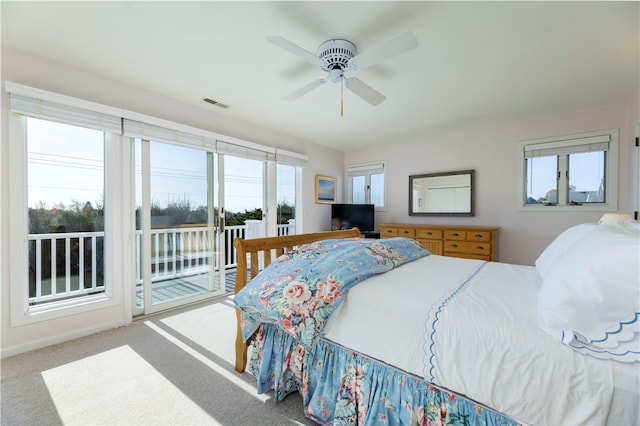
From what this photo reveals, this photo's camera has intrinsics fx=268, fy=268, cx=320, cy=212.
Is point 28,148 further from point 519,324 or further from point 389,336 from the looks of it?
point 519,324

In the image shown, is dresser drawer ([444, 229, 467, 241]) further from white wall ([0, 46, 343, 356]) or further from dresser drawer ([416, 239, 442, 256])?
white wall ([0, 46, 343, 356])

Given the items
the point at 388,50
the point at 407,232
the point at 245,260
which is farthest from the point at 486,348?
the point at 407,232

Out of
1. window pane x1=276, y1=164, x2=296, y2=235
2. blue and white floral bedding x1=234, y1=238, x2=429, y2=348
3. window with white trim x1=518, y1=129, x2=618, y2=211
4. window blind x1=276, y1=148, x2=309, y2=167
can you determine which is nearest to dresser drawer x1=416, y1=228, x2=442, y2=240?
window with white trim x1=518, y1=129, x2=618, y2=211

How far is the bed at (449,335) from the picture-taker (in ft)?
2.71

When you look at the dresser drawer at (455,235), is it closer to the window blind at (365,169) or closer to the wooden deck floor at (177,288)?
the window blind at (365,169)

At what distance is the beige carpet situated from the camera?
145 cm

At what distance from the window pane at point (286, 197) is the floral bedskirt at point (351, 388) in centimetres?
281

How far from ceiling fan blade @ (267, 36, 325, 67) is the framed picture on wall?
302cm

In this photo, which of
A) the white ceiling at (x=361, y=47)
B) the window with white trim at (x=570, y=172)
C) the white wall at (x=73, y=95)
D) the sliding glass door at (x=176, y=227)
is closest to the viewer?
the white ceiling at (x=361, y=47)

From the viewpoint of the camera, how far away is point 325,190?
200 inches

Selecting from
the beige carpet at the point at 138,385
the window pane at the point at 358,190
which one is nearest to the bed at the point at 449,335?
the beige carpet at the point at 138,385

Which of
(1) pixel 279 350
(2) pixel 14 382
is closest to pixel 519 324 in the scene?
(1) pixel 279 350

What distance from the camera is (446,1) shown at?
64.2 inches

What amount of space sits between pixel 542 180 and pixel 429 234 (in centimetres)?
160
